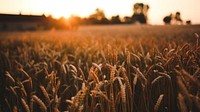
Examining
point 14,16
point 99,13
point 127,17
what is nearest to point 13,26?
point 14,16

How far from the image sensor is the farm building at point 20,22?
40.8m

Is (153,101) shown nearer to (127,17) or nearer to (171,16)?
(171,16)

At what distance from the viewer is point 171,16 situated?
56906mm

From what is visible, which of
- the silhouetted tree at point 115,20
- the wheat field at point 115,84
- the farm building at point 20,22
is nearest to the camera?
the wheat field at point 115,84

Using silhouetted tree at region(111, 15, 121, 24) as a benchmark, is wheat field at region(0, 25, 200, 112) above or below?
below

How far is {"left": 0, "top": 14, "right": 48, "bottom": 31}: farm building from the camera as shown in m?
40.8

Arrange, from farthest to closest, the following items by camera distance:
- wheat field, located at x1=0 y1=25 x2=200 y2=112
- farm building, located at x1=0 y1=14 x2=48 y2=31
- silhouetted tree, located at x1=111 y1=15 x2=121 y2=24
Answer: silhouetted tree, located at x1=111 y1=15 x2=121 y2=24 < farm building, located at x1=0 y1=14 x2=48 y2=31 < wheat field, located at x1=0 y1=25 x2=200 y2=112

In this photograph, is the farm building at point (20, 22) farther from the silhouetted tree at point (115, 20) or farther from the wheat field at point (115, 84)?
the wheat field at point (115, 84)

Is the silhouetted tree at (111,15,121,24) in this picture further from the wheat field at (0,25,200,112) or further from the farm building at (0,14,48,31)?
the wheat field at (0,25,200,112)

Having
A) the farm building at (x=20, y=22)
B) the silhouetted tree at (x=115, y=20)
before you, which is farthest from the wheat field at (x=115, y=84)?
the silhouetted tree at (x=115, y=20)

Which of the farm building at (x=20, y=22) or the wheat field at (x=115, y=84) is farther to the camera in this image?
the farm building at (x=20, y=22)

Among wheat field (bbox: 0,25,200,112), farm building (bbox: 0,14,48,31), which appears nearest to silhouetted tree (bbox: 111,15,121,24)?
farm building (bbox: 0,14,48,31)

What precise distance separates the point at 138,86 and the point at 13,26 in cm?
4424

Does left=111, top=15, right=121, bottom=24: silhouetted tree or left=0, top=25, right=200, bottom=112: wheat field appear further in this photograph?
left=111, top=15, right=121, bottom=24: silhouetted tree
